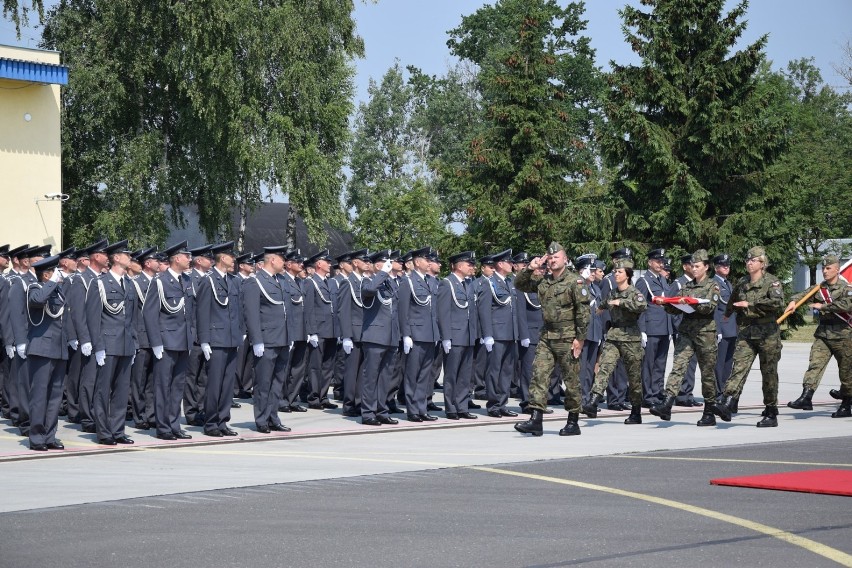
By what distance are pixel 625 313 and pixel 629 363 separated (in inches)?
22.8

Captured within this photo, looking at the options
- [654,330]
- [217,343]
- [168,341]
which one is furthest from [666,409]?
[168,341]

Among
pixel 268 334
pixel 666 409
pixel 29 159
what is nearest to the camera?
pixel 268 334

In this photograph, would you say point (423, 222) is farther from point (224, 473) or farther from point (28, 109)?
point (224, 473)

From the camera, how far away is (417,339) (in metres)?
15.0

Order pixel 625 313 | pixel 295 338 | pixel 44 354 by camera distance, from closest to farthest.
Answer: pixel 44 354
pixel 625 313
pixel 295 338

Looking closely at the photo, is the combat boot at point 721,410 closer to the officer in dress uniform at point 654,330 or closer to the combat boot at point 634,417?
the combat boot at point 634,417

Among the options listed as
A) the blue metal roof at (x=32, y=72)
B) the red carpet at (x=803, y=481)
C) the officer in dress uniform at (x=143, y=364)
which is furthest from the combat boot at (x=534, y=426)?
the blue metal roof at (x=32, y=72)

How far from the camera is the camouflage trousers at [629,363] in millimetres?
14430

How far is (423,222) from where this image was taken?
40250 mm

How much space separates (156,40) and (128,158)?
3480mm

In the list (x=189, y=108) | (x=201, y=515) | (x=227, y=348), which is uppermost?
(x=189, y=108)

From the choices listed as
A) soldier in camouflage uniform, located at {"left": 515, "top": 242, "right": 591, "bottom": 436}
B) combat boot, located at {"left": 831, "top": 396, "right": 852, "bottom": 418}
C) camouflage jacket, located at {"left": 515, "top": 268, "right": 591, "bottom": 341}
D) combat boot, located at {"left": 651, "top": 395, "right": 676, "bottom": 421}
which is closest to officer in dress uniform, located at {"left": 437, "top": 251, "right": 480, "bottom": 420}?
soldier in camouflage uniform, located at {"left": 515, "top": 242, "right": 591, "bottom": 436}

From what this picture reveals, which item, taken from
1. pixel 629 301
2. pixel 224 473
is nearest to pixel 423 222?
pixel 629 301

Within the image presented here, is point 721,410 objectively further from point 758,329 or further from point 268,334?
point 268,334
